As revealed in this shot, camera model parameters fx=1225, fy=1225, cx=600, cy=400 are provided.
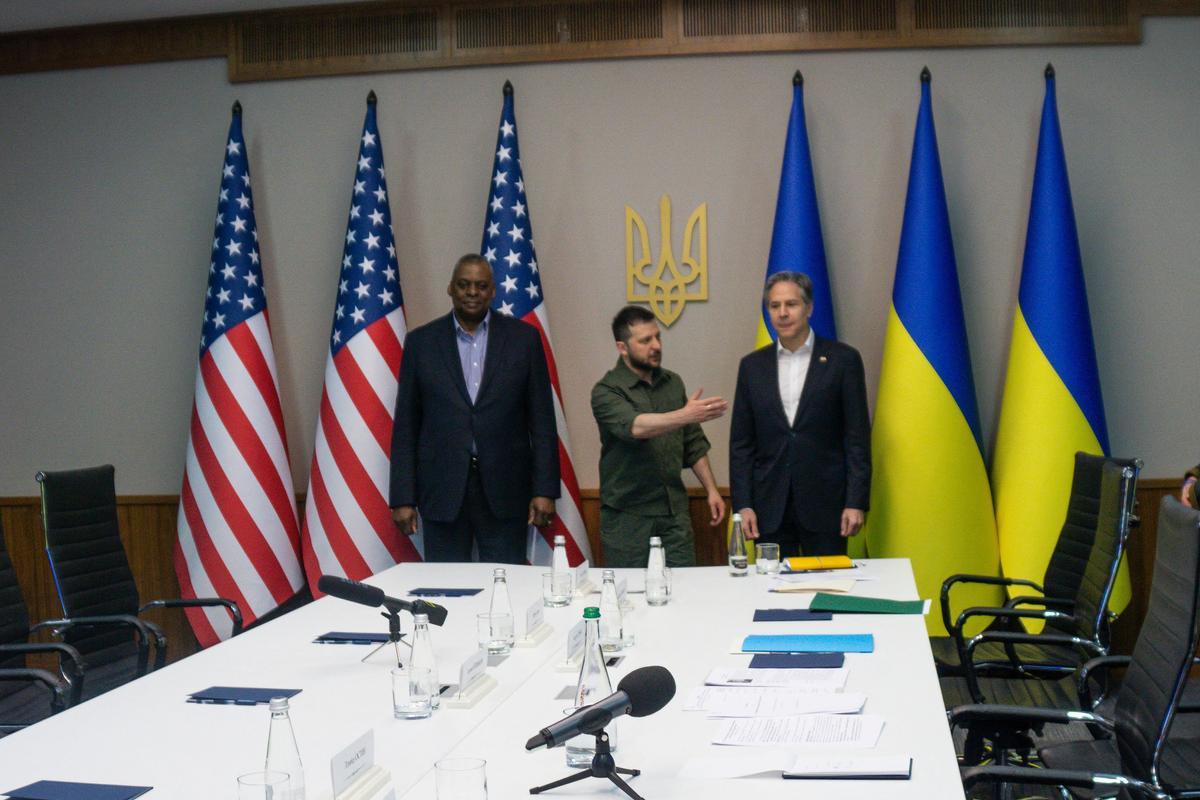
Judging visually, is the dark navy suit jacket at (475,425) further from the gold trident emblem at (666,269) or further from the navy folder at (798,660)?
the navy folder at (798,660)

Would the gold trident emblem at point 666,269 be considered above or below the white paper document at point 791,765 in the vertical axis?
above

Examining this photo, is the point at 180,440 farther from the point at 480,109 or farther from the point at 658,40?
the point at 658,40

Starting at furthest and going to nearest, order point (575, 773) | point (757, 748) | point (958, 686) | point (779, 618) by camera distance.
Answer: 1. point (958, 686)
2. point (779, 618)
3. point (757, 748)
4. point (575, 773)

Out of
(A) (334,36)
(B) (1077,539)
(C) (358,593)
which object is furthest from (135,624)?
(A) (334,36)

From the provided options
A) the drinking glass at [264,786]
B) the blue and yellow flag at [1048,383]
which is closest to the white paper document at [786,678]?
the drinking glass at [264,786]

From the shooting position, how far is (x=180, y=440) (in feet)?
19.4

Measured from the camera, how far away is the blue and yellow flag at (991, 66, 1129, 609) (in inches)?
194

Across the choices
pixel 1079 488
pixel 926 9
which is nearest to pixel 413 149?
pixel 926 9

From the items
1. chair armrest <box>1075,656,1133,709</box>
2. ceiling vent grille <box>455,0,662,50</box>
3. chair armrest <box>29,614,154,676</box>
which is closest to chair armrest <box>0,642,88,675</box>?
chair armrest <box>29,614,154,676</box>

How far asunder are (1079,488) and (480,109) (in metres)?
3.16

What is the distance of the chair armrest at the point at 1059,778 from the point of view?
1.99 m

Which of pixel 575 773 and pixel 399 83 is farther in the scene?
pixel 399 83

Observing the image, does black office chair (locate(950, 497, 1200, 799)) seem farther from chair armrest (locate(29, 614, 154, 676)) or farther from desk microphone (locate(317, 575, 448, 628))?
chair armrest (locate(29, 614, 154, 676))

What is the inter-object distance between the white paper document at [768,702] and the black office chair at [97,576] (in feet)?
6.61
